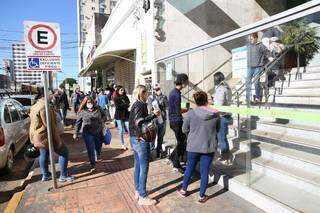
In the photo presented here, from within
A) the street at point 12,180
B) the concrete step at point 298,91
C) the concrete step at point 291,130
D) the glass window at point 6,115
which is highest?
the concrete step at point 298,91

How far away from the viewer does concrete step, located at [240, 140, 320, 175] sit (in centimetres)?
484

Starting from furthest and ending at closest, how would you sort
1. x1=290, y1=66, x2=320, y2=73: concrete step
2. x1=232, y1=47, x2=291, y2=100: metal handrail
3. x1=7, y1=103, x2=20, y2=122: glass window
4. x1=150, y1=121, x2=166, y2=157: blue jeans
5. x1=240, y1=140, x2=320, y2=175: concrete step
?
x1=7, y1=103, x2=20, y2=122: glass window < x1=150, y1=121, x2=166, y2=157: blue jeans < x1=290, y1=66, x2=320, y2=73: concrete step < x1=232, y1=47, x2=291, y2=100: metal handrail < x1=240, y1=140, x2=320, y2=175: concrete step

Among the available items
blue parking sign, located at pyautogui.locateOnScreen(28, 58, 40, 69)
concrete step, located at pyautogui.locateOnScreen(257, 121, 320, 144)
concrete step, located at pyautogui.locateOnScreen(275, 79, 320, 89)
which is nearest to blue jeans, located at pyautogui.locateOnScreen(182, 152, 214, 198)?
concrete step, located at pyautogui.locateOnScreen(257, 121, 320, 144)

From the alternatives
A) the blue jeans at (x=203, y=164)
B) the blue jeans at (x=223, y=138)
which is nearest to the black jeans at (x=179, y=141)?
the blue jeans at (x=223, y=138)

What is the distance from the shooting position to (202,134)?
4.70 m

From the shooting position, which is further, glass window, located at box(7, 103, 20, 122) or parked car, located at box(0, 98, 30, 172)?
glass window, located at box(7, 103, 20, 122)

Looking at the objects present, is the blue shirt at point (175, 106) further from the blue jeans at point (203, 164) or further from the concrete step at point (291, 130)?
the concrete step at point (291, 130)

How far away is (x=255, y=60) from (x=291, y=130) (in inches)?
57.5

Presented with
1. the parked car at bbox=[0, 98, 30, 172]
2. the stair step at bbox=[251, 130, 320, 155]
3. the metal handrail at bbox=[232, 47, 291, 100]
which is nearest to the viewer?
the stair step at bbox=[251, 130, 320, 155]

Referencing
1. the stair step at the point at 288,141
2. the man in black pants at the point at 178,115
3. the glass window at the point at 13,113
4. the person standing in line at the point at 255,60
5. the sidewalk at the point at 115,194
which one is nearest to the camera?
the sidewalk at the point at 115,194

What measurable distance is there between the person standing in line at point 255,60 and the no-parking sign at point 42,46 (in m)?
3.28

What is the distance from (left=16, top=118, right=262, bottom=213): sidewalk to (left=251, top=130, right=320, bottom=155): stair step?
1.10 metres

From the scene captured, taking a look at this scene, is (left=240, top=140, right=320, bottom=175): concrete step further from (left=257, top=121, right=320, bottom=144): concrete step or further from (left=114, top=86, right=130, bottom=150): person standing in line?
(left=114, top=86, right=130, bottom=150): person standing in line

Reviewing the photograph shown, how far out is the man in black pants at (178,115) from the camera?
20.1ft
